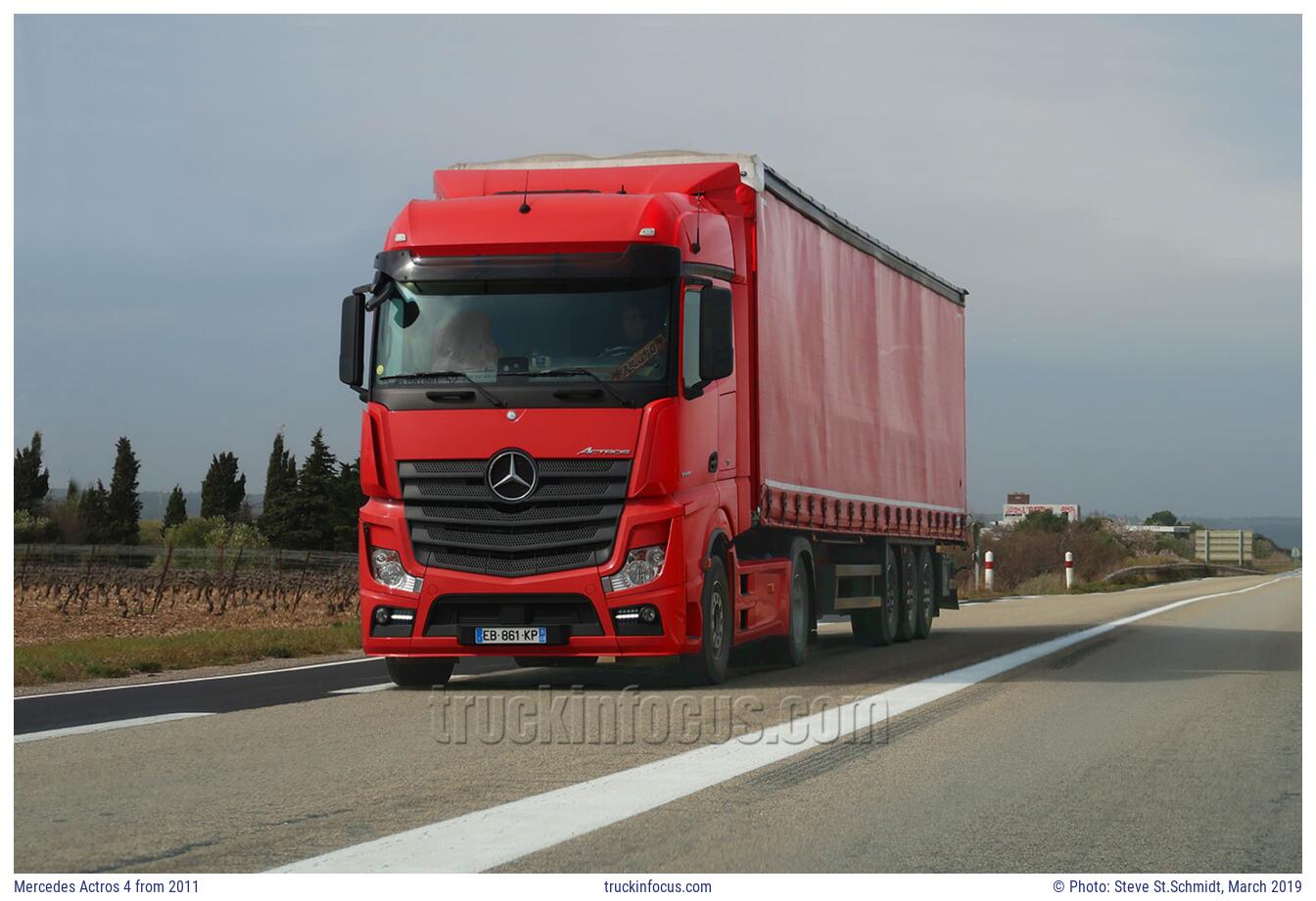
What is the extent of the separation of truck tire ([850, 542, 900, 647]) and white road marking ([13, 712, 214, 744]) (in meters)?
9.43

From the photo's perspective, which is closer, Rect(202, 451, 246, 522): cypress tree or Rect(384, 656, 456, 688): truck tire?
Rect(384, 656, 456, 688): truck tire

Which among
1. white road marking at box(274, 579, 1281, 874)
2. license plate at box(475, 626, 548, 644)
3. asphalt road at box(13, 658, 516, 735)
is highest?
license plate at box(475, 626, 548, 644)

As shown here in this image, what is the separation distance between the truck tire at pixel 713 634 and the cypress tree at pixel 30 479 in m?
83.6

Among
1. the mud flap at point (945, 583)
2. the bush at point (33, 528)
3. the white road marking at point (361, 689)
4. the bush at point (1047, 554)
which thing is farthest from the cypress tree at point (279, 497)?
the white road marking at point (361, 689)

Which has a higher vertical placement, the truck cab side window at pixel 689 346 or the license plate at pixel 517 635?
the truck cab side window at pixel 689 346

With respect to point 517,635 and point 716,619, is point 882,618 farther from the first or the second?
point 517,635

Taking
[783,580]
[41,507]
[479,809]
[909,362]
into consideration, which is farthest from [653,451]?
[41,507]

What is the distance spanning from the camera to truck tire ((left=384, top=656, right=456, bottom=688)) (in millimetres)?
12555

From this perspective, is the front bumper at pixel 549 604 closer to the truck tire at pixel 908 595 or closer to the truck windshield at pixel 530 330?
the truck windshield at pixel 530 330

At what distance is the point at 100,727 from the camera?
974 cm

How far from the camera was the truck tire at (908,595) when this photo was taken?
1975 cm

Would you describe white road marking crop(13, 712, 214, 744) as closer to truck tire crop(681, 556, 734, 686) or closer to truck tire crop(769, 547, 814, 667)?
truck tire crop(681, 556, 734, 686)

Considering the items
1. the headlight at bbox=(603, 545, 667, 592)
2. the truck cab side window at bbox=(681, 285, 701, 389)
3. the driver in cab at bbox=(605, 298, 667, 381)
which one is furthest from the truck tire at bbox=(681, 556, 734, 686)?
the driver in cab at bbox=(605, 298, 667, 381)

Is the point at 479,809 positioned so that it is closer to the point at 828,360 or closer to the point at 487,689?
the point at 487,689
